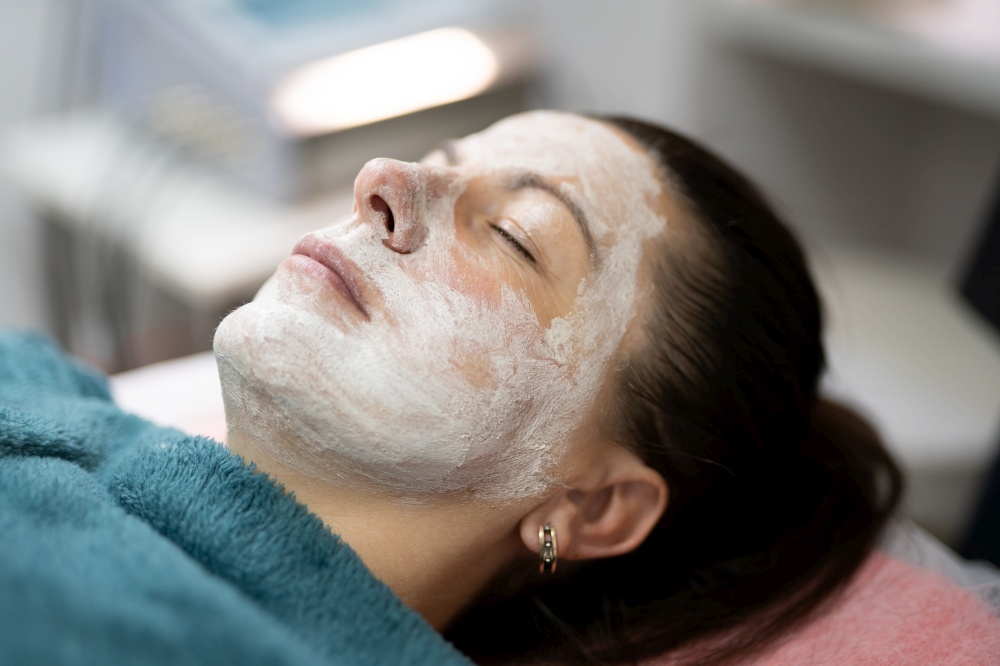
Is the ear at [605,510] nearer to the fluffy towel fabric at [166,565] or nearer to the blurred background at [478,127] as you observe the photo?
the fluffy towel fabric at [166,565]

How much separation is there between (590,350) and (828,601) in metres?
0.37

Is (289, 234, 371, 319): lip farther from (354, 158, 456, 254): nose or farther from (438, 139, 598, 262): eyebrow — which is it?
(438, 139, 598, 262): eyebrow

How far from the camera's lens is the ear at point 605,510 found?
0.78 m

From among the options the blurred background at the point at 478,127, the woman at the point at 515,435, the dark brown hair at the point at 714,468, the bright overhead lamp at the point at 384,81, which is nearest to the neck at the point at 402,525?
the woman at the point at 515,435

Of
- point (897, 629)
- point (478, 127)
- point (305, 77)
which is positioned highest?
point (305, 77)

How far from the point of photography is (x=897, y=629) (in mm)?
854

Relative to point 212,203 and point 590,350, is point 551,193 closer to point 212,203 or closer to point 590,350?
point 590,350

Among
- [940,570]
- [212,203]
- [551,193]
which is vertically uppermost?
[551,193]

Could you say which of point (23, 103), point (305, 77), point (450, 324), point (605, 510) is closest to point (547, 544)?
point (605, 510)

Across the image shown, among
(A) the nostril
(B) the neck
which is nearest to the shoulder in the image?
(B) the neck

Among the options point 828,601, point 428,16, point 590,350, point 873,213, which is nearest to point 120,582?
point 590,350

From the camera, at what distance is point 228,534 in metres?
0.68

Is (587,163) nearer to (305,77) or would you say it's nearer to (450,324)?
(450,324)

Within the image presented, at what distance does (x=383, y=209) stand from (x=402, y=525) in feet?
0.80
